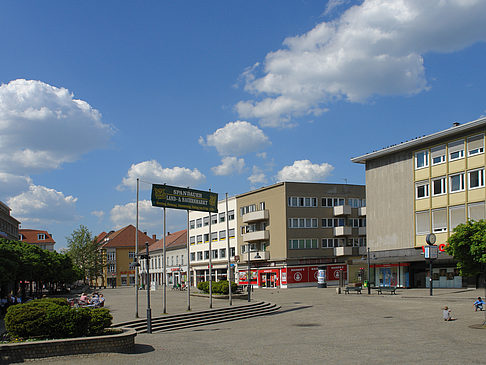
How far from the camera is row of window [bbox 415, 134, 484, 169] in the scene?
44.9 meters

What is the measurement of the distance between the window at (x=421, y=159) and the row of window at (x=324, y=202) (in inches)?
761

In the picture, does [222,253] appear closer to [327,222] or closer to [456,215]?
[327,222]

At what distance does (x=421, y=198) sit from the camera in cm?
5047

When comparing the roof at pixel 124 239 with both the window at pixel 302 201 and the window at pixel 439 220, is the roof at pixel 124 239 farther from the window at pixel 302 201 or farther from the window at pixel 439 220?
the window at pixel 439 220

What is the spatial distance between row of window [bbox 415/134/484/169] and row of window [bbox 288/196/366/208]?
19.3 metres

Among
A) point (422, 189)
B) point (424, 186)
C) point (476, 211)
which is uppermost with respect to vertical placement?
point (424, 186)

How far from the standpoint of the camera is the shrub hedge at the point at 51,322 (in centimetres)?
1764

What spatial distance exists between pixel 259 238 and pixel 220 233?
521 inches

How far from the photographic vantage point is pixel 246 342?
67.0ft

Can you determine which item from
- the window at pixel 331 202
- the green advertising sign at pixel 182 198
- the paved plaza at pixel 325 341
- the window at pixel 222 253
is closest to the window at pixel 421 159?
the window at pixel 331 202

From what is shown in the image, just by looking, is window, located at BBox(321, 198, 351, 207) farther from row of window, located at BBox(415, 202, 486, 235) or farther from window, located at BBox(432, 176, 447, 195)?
window, located at BBox(432, 176, 447, 195)

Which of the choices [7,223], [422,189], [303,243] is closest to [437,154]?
[422,189]

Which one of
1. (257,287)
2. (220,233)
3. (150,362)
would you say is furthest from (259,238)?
(150,362)

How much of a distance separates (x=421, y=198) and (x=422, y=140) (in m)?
5.64
